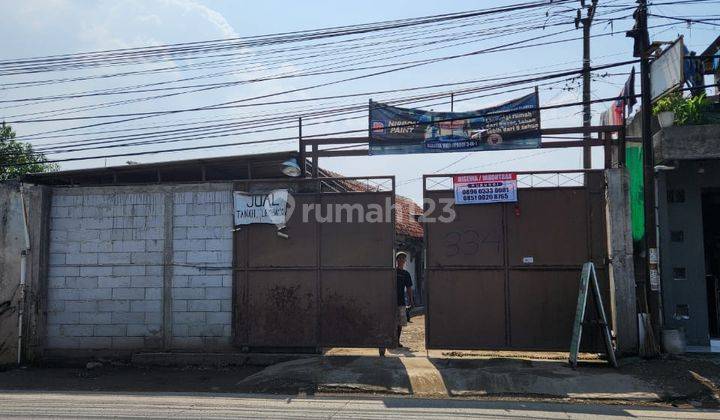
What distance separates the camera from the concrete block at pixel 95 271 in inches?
433

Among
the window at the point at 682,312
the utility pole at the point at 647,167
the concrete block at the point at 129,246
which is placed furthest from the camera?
the concrete block at the point at 129,246

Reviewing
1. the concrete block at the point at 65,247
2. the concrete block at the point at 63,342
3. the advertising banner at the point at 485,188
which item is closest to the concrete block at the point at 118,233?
the concrete block at the point at 65,247

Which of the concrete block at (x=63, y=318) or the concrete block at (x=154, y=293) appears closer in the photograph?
the concrete block at (x=154, y=293)

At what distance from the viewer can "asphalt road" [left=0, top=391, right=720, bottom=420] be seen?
6.94 meters

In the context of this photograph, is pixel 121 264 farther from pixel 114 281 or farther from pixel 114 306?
pixel 114 306

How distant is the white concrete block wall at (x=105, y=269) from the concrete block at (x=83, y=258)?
0.06ft

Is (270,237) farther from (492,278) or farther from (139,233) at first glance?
(492,278)

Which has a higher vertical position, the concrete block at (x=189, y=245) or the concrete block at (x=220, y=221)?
the concrete block at (x=220, y=221)

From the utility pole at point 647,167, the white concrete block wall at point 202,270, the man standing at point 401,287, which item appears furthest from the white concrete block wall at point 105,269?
the utility pole at point 647,167

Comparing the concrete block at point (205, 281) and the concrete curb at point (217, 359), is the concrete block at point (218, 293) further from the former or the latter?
the concrete curb at point (217, 359)

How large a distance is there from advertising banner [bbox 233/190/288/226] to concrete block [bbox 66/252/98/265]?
2849mm

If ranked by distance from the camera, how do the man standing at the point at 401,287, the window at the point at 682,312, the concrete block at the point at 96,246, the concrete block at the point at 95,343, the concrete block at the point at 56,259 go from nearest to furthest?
the man standing at the point at 401,287 → the window at the point at 682,312 → the concrete block at the point at 95,343 → the concrete block at the point at 96,246 → the concrete block at the point at 56,259

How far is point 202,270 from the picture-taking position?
10.7 meters

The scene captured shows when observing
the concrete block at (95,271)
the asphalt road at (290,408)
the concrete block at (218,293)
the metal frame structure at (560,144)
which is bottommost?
the asphalt road at (290,408)
